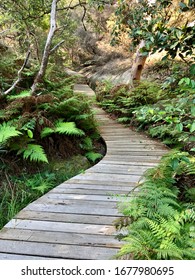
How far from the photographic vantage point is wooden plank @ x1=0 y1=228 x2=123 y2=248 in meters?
1.98

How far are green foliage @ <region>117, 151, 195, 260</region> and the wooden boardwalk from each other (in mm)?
244

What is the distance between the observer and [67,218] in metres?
2.38

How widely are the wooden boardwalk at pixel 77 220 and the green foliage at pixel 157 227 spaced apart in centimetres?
24

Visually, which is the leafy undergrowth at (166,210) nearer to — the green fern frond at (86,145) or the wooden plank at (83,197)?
the wooden plank at (83,197)

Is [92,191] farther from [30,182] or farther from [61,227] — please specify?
[30,182]

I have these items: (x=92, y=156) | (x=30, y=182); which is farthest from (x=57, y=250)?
(x=92, y=156)

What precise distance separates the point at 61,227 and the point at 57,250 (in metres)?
0.34

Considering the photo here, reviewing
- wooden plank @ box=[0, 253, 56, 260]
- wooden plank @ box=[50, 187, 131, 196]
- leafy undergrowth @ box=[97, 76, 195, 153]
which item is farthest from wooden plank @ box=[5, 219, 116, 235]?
leafy undergrowth @ box=[97, 76, 195, 153]

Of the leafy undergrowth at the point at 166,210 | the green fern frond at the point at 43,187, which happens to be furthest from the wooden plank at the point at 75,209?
the green fern frond at the point at 43,187

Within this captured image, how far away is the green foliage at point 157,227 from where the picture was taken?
1605 mm

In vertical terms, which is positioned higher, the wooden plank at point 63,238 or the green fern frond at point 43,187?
the wooden plank at point 63,238

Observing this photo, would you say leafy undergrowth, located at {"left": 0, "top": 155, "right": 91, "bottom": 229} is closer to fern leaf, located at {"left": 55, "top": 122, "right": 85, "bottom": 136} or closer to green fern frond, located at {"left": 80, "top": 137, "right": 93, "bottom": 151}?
green fern frond, located at {"left": 80, "top": 137, "right": 93, "bottom": 151}

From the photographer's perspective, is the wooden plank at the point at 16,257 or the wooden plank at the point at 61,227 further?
the wooden plank at the point at 61,227

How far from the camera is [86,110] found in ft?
18.0
